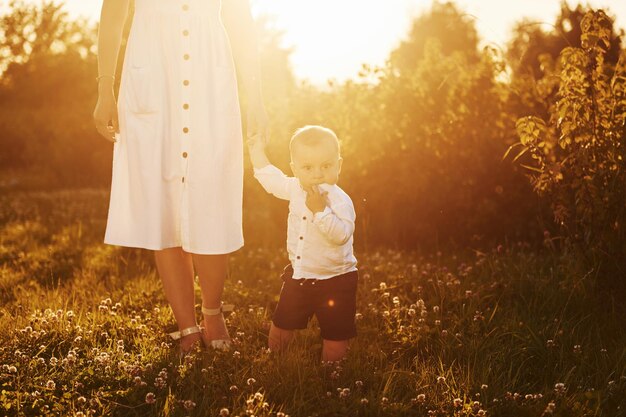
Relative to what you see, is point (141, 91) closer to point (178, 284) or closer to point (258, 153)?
point (258, 153)

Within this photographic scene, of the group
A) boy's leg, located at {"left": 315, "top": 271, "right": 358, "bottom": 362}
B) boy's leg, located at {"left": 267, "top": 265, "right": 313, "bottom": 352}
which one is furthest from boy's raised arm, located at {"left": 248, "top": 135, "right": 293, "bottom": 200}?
boy's leg, located at {"left": 315, "top": 271, "right": 358, "bottom": 362}

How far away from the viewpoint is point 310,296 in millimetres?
3766

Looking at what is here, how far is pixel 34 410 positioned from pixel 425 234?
496cm

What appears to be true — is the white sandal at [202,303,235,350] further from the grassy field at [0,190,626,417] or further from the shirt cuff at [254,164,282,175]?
the shirt cuff at [254,164,282,175]

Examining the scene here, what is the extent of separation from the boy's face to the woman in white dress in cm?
46

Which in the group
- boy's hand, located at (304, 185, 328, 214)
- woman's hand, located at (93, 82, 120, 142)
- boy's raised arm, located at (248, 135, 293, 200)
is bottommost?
boy's hand, located at (304, 185, 328, 214)

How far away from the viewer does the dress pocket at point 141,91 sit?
12.1 ft

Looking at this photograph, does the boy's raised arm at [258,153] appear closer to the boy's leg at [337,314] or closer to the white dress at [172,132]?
the white dress at [172,132]

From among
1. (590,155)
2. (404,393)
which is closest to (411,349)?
(404,393)

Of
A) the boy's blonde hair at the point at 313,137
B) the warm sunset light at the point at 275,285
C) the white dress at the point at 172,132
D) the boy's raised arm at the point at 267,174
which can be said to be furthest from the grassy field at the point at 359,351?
the boy's blonde hair at the point at 313,137

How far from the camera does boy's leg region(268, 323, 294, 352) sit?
3836 mm

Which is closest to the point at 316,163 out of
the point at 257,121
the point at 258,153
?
the point at 258,153

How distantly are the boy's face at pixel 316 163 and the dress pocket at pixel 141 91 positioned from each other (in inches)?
33.4

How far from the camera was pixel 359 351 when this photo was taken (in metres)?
3.81
